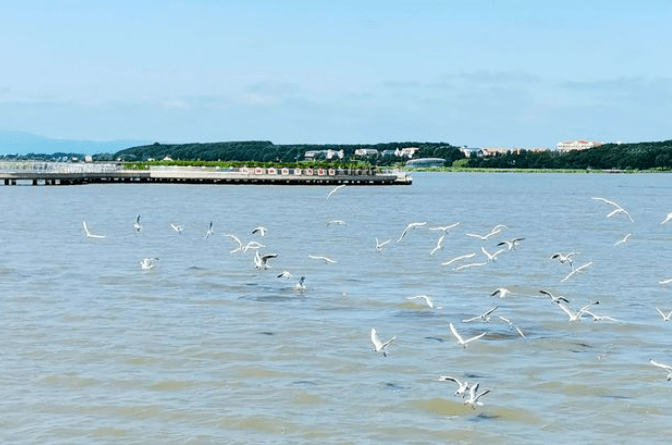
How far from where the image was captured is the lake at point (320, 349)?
15.9 m

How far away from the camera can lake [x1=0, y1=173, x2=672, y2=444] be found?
1594 cm

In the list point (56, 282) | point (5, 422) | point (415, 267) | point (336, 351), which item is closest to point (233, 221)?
point (415, 267)

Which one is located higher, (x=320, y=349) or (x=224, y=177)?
(x=320, y=349)

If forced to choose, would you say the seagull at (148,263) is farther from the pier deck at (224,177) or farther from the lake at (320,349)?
the pier deck at (224,177)

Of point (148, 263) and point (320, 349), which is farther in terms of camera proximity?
point (148, 263)

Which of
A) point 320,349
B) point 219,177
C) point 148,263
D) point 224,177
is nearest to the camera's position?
point 320,349

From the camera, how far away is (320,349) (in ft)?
69.3

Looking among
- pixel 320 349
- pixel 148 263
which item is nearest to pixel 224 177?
pixel 148 263

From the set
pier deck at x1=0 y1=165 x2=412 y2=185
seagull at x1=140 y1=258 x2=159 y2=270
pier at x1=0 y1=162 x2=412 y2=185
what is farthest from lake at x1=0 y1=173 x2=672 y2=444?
pier deck at x1=0 y1=165 x2=412 y2=185

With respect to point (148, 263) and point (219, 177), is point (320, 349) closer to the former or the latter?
point (148, 263)

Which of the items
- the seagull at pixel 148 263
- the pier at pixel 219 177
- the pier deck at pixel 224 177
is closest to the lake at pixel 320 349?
the seagull at pixel 148 263

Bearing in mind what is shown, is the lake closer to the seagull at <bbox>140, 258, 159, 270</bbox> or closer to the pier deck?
the seagull at <bbox>140, 258, 159, 270</bbox>

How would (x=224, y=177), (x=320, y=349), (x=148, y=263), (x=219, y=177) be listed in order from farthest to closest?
(x=224, y=177) < (x=219, y=177) < (x=148, y=263) < (x=320, y=349)

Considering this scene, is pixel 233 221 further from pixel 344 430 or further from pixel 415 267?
pixel 344 430
